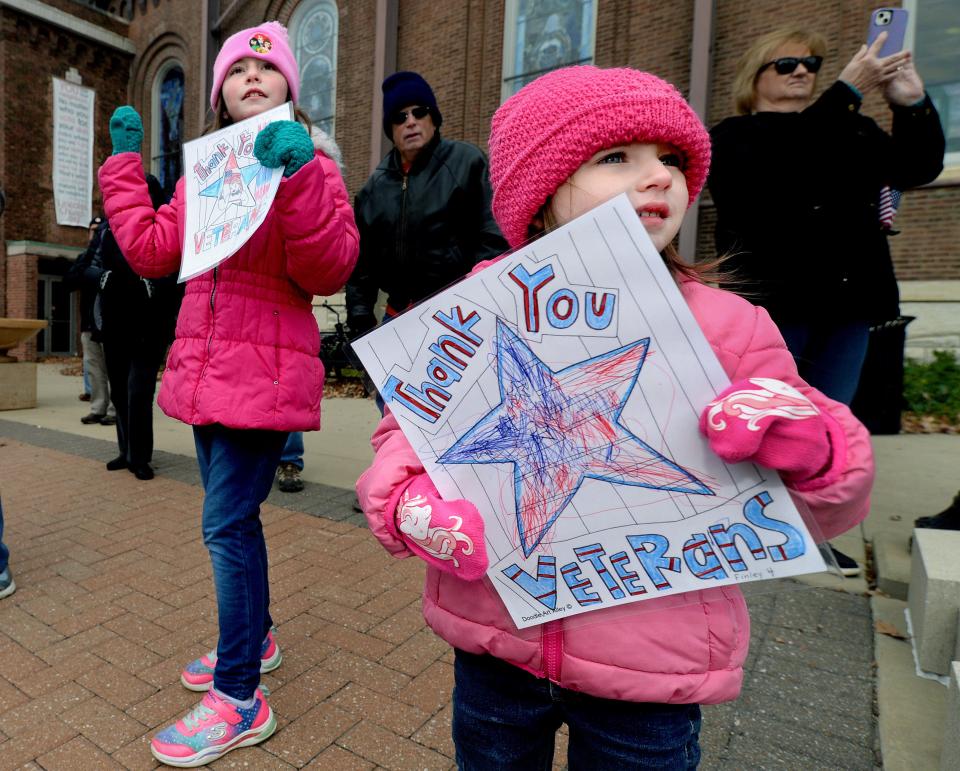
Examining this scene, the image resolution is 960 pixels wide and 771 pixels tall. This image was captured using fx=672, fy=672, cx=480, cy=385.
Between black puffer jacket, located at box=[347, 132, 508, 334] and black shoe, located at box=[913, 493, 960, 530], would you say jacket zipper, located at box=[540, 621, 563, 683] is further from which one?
black shoe, located at box=[913, 493, 960, 530]

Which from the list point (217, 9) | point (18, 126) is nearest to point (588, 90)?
point (217, 9)

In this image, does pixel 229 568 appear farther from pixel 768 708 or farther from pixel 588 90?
pixel 768 708

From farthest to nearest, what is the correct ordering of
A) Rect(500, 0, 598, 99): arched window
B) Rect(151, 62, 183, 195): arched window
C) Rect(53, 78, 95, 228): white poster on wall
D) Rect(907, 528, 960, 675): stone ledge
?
Rect(151, 62, 183, 195): arched window
Rect(53, 78, 95, 228): white poster on wall
Rect(500, 0, 598, 99): arched window
Rect(907, 528, 960, 675): stone ledge

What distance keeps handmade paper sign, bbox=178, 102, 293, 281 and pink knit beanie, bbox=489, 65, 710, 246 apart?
600 mm

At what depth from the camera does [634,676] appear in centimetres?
96

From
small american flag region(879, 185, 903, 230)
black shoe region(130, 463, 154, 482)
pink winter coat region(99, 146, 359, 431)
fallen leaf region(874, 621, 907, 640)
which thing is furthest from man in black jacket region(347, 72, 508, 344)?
black shoe region(130, 463, 154, 482)

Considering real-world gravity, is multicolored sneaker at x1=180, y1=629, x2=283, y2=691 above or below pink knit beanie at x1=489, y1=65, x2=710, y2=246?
below

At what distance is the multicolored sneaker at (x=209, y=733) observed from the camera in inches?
65.1

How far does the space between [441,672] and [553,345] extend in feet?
4.93

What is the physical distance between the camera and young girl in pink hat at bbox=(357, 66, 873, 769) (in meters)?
0.94

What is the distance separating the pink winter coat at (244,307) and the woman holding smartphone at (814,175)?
136 centimetres

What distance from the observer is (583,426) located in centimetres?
93

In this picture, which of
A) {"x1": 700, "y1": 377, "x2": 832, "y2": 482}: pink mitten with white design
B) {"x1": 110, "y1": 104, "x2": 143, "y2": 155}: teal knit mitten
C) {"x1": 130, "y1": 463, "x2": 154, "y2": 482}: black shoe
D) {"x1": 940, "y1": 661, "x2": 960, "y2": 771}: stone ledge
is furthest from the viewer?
{"x1": 130, "y1": 463, "x2": 154, "y2": 482}: black shoe

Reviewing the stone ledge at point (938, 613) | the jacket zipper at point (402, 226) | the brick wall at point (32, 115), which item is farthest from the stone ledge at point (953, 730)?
the brick wall at point (32, 115)
